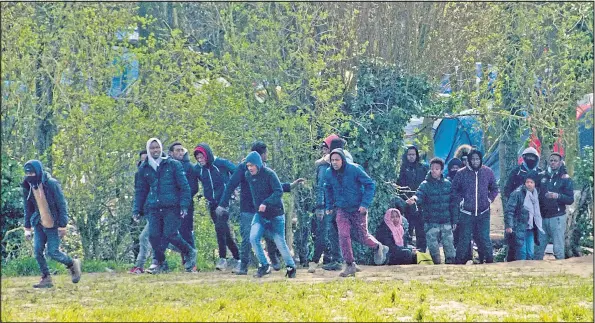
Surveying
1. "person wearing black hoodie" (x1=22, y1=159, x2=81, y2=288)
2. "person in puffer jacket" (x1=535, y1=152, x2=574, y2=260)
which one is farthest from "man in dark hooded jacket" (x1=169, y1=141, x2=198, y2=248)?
"person in puffer jacket" (x1=535, y1=152, x2=574, y2=260)

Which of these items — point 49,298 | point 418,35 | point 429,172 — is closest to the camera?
point 49,298

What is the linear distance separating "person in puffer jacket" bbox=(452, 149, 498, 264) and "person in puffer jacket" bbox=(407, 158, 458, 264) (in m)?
0.15

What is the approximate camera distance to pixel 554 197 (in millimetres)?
20312

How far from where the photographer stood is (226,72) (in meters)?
21.1

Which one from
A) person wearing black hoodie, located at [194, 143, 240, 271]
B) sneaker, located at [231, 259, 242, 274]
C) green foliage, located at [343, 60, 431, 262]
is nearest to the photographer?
sneaker, located at [231, 259, 242, 274]

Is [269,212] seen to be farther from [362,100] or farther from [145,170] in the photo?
[362,100]

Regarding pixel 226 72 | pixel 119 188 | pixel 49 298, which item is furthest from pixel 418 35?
pixel 49 298

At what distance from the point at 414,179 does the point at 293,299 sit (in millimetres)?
6552

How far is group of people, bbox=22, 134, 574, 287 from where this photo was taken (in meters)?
17.2

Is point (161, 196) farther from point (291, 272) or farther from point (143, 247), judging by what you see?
point (291, 272)

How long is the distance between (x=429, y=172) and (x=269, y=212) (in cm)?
358

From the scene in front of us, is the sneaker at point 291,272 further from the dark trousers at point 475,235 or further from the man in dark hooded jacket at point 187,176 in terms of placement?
the dark trousers at point 475,235

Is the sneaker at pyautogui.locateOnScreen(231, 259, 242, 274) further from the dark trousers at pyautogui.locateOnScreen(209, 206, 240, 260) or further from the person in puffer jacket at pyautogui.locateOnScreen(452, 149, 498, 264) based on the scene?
the person in puffer jacket at pyautogui.locateOnScreen(452, 149, 498, 264)

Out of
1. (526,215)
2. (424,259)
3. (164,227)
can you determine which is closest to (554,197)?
(526,215)
